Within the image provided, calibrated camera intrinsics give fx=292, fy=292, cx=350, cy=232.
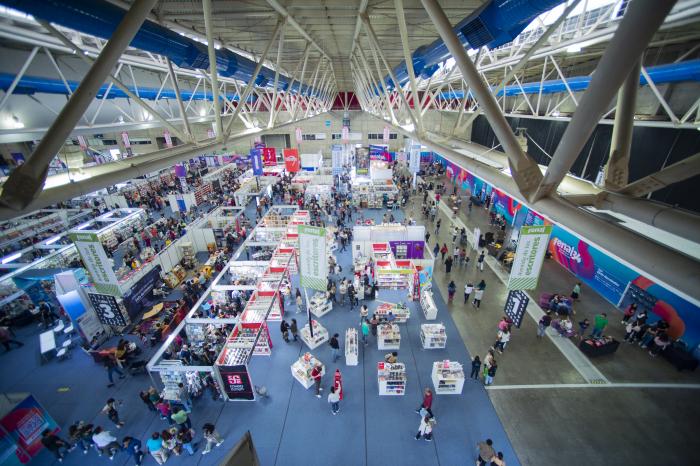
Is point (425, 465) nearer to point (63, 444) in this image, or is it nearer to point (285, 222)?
point (63, 444)

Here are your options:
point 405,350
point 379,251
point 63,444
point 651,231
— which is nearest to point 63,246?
point 63,444

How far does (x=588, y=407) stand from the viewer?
872 cm

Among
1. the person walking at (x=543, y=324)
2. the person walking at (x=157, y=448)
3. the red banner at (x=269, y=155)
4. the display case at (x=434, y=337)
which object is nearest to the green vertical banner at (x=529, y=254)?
the display case at (x=434, y=337)

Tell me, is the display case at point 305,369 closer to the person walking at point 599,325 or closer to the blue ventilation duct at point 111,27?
the blue ventilation duct at point 111,27

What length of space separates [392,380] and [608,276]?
1123 centimetres

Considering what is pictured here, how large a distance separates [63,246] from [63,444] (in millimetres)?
11864

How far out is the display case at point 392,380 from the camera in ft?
29.9

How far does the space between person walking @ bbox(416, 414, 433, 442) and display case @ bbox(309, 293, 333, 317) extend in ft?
19.5

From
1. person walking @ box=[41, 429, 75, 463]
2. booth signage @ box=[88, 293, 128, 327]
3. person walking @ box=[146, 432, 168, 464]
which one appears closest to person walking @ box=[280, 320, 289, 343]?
person walking @ box=[146, 432, 168, 464]

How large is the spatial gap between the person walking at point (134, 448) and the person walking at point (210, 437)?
1.62 metres

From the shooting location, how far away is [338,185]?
96.8ft

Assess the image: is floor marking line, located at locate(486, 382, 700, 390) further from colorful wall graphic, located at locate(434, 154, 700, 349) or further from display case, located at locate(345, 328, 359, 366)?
display case, located at locate(345, 328, 359, 366)

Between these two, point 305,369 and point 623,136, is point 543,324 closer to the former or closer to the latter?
point 305,369

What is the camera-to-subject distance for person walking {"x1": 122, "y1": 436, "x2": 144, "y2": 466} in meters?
7.56
